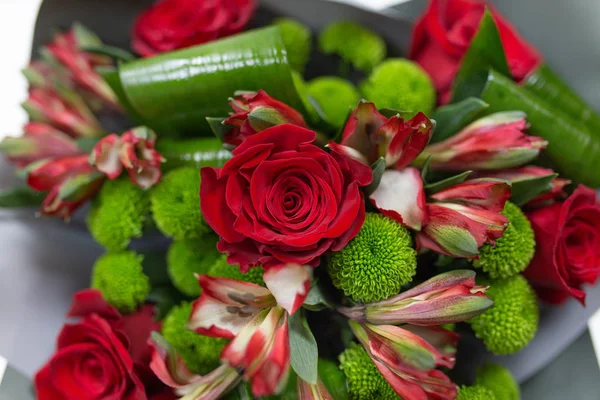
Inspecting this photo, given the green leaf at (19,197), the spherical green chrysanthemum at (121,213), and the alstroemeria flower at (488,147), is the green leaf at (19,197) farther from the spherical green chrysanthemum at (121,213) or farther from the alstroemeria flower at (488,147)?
the alstroemeria flower at (488,147)

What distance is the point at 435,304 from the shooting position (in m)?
0.42

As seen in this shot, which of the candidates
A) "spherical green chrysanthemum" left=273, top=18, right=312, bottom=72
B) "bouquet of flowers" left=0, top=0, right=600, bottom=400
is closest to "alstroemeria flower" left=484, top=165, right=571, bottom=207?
"bouquet of flowers" left=0, top=0, right=600, bottom=400

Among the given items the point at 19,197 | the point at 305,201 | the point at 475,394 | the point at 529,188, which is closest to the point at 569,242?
the point at 529,188

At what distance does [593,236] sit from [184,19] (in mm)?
557

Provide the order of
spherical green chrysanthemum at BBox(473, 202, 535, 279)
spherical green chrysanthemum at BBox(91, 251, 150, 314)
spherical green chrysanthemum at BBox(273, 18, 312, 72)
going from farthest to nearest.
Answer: spherical green chrysanthemum at BBox(273, 18, 312, 72)
spherical green chrysanthemum at BBox(91, 251, 150, 314)
spherical green chrysanthemum at BBox(473, 202, 535, 279)

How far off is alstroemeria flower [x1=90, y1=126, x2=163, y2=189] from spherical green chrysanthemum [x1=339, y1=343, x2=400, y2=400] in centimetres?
28

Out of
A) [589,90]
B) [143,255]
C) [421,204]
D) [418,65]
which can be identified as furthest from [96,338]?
[589,90]

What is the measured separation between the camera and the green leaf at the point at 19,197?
2.17ft

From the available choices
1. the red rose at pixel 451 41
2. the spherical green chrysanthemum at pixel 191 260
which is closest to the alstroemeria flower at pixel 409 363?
the spherical green chrysanthemum at pixel 191 260

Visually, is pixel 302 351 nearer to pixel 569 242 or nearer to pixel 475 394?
pixel 475 394

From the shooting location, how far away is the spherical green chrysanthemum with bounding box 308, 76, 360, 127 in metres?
0.64

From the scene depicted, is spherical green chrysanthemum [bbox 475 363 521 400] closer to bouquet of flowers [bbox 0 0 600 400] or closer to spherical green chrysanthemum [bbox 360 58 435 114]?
bouquet of flowers [bbox 0 0 600 400]

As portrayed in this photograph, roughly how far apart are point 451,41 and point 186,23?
13.4 inches

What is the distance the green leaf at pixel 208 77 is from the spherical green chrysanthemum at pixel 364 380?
259 mm
